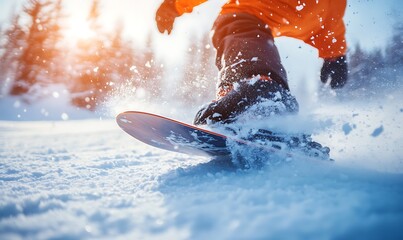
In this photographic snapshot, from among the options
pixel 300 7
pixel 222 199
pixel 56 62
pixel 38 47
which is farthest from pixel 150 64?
pixel 222 199

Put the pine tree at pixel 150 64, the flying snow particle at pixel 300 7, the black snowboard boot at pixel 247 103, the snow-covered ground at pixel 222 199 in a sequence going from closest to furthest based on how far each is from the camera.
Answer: the snow-covered ground at pixel 222 199
the black snowboard boot at pixel 247 103
the flying snow particle at pixel 300 7
the pine tree at pixel 150 64

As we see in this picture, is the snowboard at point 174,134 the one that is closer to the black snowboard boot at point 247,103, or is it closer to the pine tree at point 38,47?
the black snowboard boot at point 247,103

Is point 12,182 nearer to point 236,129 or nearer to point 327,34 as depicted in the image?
point 236,129

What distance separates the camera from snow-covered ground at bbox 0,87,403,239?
0.44 metres

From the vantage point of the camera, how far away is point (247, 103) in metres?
1.01

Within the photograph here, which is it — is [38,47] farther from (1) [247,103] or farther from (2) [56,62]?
(1) [247,103]

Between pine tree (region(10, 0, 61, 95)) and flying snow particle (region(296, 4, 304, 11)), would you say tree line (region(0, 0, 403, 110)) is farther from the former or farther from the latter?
flying snow particle (region(296, 4, 304, 11))

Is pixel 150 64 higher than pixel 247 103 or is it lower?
higher

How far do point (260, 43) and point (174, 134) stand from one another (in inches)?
22.4

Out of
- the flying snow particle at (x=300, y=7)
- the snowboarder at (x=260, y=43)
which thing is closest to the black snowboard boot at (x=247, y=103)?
the snowboarder at (x=260, y=43)

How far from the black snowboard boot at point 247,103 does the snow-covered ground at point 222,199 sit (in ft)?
0.62

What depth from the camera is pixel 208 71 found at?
274cm

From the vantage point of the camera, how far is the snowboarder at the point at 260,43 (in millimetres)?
1021

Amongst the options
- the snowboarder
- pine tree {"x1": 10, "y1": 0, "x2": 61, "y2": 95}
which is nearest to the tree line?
pine tree {"x1": 10, "y1": 0, "x2": 61, "y2": 95}
